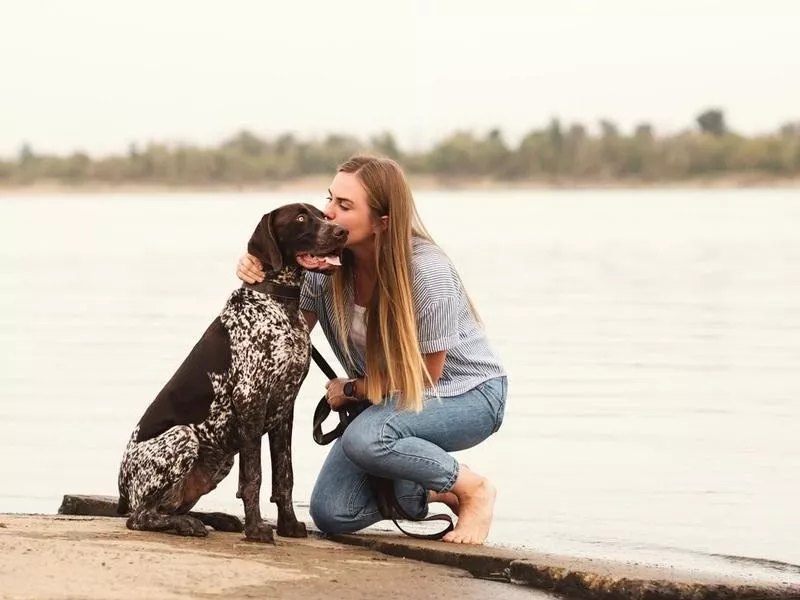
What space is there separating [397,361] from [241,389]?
0.61 m

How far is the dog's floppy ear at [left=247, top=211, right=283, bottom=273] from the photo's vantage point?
5.49m

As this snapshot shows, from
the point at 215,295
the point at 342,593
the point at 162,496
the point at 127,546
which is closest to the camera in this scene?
the point at 342,593

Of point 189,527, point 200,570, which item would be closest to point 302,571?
point 200,570

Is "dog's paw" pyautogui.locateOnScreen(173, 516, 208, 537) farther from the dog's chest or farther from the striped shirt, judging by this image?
the striped shirt

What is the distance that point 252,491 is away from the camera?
5488 millimetres

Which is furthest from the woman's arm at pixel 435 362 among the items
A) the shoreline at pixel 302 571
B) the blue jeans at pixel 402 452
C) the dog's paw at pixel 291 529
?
the dog's paw at pixel 291 529

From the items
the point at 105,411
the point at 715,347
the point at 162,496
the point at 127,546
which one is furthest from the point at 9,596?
the point at 715,347

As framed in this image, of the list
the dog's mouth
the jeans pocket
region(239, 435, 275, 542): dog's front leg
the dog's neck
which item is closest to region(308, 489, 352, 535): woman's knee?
region(239, 435, 275, 542): dog's front leg

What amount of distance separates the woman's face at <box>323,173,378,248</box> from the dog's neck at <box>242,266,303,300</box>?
0.82 ft

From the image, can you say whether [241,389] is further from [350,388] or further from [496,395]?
[496,395]

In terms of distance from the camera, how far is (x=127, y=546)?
5102mm

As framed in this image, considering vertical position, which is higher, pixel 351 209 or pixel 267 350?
pixel 351 209

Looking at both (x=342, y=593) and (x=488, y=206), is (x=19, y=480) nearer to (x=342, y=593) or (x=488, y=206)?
(x=342, y=593)

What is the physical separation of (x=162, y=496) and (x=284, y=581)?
868 mm
